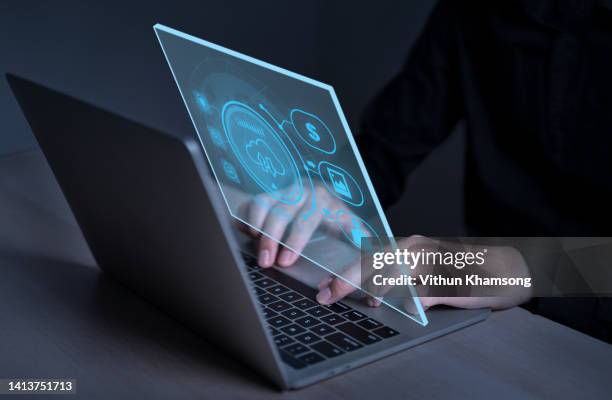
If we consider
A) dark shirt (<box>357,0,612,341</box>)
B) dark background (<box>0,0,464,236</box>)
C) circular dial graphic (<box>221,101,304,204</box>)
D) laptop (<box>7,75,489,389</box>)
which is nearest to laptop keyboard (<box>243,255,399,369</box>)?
laptop (<box>7,75,489,389</box>)

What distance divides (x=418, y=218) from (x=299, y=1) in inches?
34.4

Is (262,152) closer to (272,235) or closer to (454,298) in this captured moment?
(272,235)

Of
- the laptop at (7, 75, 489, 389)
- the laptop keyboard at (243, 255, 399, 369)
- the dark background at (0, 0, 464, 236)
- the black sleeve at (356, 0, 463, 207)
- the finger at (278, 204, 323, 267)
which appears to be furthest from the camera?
the dark background at (0, 0, 464, 236)

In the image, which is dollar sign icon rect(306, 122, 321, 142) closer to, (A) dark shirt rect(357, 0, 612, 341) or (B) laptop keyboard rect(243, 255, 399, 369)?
(B) laptop keyboard rect(243, 255, 399, 369)

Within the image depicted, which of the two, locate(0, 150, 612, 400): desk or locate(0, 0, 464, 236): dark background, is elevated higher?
locate(0, 0, 464, 236): dark background

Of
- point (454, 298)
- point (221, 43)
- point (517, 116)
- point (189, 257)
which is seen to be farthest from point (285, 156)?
point (221, 43)

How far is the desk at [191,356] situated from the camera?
26.7 inches

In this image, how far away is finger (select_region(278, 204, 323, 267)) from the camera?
2.80 ft

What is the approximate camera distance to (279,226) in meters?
0.92

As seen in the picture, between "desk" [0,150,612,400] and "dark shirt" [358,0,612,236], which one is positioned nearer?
"desk" [0,150,612,400]

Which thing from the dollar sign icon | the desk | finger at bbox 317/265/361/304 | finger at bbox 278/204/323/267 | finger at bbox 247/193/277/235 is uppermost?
the dollar sign icon

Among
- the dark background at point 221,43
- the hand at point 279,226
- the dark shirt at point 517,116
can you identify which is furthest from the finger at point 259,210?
the dark background at point 221,43

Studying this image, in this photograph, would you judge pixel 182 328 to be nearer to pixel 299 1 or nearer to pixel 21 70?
pixel 21 70

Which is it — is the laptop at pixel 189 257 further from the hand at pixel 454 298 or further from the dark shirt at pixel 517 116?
the dark shirt at pixel 517 116
